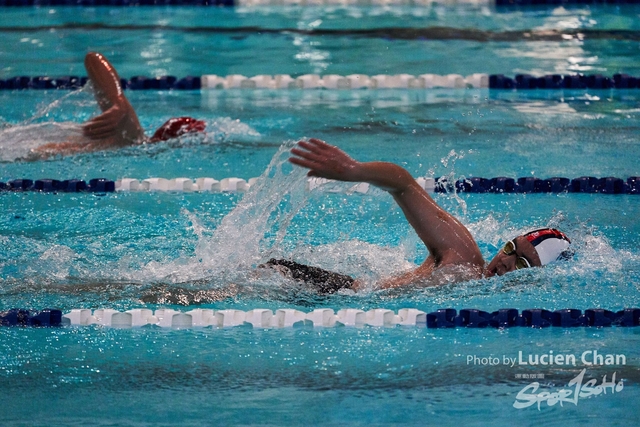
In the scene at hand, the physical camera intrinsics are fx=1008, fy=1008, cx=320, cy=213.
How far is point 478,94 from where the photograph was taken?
6.86m

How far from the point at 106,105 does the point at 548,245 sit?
288 centimetres

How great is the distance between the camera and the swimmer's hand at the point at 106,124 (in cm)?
545

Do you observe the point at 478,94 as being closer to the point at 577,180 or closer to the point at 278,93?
the point at 278,93

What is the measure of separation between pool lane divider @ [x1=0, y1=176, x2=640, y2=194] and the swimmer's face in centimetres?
147

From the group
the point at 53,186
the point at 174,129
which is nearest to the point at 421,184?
the point at 174,129

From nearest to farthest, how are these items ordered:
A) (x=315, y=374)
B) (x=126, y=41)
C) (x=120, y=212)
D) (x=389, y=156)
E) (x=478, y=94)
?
(x=315, y=374) < (x=120, y=212) < (x=389, y=156) < (x=478, y=94) < (x=126, y=41)

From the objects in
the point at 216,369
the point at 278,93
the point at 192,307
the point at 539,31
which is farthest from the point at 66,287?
the point at 539,31

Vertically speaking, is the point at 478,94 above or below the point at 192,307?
above

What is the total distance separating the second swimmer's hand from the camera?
10.5ft

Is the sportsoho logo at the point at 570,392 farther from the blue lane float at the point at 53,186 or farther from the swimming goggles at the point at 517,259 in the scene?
the blue lane float at the point at 53,186

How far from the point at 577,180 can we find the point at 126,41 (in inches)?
173

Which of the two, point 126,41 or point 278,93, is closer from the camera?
point 278,93

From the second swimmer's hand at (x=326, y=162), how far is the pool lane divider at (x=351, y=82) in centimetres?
388

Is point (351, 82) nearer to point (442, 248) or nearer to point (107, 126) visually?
point (107, 126)
